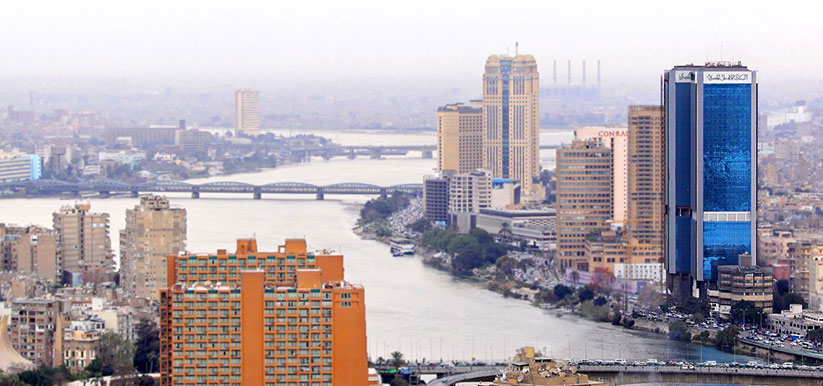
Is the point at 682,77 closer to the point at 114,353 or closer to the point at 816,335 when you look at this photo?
the point at 816,335

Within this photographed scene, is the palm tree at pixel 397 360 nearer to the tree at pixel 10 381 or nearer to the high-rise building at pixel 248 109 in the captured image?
the tree at pixel 10 381

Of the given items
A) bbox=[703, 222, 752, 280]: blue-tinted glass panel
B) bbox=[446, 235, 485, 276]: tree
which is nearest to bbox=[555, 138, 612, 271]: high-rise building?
bbox=[446, 235, 485, 276]: tree

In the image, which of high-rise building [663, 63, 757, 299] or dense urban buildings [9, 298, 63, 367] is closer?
dense urban buildings [9, 298, 63, 367]

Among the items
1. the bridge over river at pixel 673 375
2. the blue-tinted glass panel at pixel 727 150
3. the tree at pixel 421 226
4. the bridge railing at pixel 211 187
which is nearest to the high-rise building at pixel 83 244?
the blue-tinted glass panel at pixel 727 150

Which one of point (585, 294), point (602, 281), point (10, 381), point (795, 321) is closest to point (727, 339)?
point (795, 321)

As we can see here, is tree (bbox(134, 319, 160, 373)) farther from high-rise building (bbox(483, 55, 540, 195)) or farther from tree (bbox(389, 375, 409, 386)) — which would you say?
high-rise building (bbox(483, 55, 540, 195))

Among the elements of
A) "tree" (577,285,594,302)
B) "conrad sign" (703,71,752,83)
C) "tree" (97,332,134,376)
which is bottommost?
"tree" (97,332,134,376)

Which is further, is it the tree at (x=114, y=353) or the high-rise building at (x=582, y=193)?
the high-rise building at (x=582, y=193)
